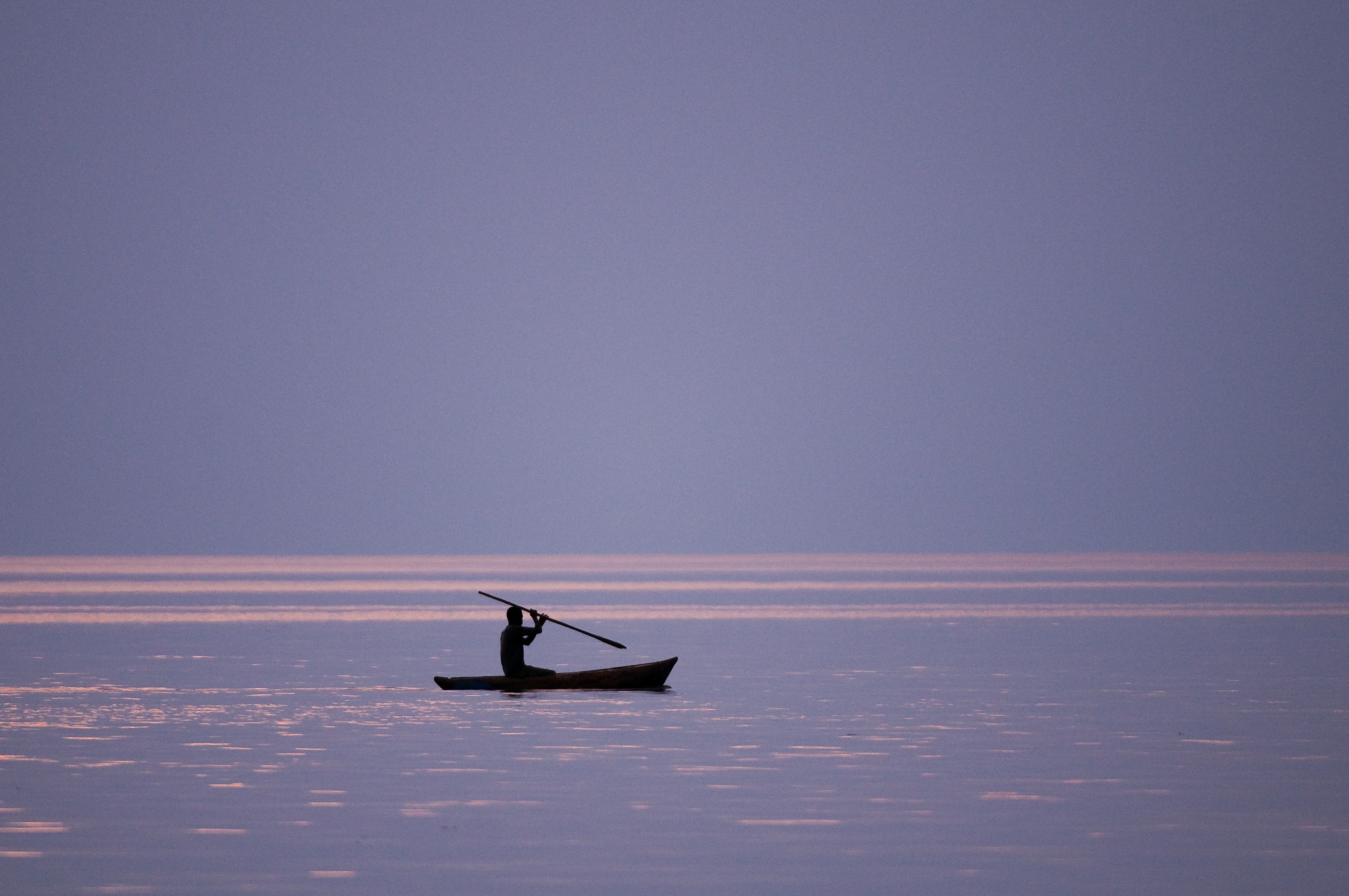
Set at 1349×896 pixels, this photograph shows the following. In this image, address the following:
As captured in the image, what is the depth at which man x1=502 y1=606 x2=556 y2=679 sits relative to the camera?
33.3 meters

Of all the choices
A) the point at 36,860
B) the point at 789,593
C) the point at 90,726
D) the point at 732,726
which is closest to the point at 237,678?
the point at 90,726

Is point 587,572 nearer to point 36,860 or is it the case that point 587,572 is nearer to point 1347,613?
point 1347,613

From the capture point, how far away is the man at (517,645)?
33344mm

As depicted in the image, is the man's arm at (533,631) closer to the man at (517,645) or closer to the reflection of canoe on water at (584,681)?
the man at (517,645)

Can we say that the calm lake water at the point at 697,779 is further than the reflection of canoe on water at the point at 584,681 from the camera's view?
No

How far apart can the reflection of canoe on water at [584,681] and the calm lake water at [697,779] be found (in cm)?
37

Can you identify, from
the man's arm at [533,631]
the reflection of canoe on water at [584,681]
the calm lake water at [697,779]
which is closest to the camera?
the calm lake water at [697,779]

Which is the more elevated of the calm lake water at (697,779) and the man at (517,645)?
the man at (517,645)

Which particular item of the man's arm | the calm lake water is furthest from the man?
the calm lake water

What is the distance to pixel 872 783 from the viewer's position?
21.8m

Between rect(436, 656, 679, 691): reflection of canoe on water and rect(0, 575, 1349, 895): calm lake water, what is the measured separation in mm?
371

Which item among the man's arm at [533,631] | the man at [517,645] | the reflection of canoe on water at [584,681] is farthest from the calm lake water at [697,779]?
the man's arm at [533,631]

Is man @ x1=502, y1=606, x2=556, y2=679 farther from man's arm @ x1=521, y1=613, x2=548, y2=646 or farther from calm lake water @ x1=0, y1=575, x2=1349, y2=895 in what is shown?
calm lake water @ x1=0, y1=575, x2=1349, y2=895

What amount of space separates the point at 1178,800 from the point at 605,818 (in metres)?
6.40
